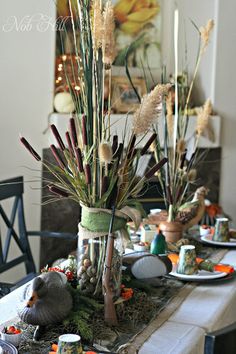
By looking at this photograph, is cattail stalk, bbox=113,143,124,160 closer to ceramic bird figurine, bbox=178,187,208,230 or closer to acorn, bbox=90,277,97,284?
acorn, bbox=90,277,97,284

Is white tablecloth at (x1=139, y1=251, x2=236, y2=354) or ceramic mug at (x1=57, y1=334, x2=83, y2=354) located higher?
ceramic mug at (x1=57, y1=334, x2=83, y2=354)

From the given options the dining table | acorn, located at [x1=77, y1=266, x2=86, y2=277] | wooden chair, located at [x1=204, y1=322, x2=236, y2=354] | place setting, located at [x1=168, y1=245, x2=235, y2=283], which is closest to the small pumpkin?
place setting, located at [x1=168, y1=245, x2=235, y2=283]

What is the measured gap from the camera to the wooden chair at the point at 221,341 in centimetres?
150

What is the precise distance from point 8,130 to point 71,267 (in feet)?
7.45

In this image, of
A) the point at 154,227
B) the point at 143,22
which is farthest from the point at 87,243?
the point at 143,22

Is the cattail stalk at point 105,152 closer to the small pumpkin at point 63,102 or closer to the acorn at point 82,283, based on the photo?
the acorn at point 82,283

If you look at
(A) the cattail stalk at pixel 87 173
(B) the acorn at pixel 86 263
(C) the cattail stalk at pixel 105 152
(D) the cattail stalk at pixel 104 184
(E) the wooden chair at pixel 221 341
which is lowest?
(B) the acorn at pixel 86 263

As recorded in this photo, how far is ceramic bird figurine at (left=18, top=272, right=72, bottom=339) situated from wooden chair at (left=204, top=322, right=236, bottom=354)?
1.84ft

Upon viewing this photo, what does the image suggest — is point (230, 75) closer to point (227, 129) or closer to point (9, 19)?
point (227, 129)

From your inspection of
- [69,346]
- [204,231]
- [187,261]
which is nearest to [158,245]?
[187,261]

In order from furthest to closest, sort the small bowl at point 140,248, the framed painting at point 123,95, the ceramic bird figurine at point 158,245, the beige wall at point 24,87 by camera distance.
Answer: the framed painting at point 123,95
the beige wall at point 24,87
the small bowl at point 140,248
the ceramic bird figurine at point 158,245

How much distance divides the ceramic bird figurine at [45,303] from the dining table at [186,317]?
0.15 metres

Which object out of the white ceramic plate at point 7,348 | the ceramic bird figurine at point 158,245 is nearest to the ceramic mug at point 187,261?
the ceramic bird figurine at point 158,245

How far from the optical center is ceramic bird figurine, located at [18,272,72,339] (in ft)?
6.26
